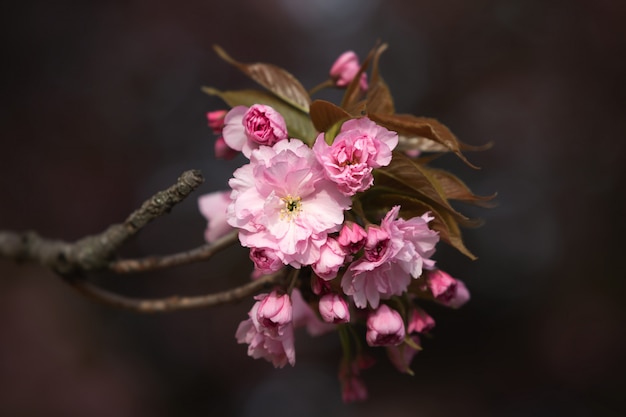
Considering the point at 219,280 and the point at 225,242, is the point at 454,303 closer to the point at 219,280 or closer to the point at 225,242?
the point at 225,242

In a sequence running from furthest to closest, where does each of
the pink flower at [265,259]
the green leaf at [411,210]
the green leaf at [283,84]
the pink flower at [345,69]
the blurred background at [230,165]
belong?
the blurred background at [230,165], the pink flower at [345,69], the green leaf at [283,84], the green leaf at [411,210], the pink flower at [265,259]

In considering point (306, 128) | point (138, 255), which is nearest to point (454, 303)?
point (306, 128)

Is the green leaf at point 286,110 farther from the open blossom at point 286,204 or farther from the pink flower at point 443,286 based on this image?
the pink flower at point 443,286

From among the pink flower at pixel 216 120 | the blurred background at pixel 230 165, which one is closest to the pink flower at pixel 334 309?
the pink flower at pixel 216 120

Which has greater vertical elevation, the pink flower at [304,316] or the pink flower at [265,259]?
the pink flower at [265,259]

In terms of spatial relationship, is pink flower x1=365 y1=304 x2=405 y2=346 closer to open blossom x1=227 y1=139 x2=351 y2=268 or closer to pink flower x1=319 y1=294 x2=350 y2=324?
pink flower x1=319 y1=294 x2=350 y2=324

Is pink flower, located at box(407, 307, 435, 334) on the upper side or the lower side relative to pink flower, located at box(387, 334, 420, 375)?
upper

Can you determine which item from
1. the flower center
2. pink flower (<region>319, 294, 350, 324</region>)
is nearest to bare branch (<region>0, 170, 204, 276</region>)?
the flower center
